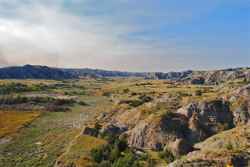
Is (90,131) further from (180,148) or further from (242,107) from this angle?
(242,107)

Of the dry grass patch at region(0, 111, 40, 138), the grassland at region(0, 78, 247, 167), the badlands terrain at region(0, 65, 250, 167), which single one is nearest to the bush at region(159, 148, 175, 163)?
the badlands terrain at region(0, 65, 250, 167)

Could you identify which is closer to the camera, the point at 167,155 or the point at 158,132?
the point at 167,155

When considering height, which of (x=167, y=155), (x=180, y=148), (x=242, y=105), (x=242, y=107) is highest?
(x=242, y=105)

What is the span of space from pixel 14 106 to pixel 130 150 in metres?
83.7

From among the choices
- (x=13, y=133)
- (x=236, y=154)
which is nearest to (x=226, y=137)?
(x=236, y=154)

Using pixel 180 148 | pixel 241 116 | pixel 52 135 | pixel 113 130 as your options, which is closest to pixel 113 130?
pixel 113 130

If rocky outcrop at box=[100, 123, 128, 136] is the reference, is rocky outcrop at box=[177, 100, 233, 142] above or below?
above

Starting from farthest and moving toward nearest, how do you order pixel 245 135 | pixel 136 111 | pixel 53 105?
1. pixel 53 105
2. pixel 136 111
3. pixel 245 135

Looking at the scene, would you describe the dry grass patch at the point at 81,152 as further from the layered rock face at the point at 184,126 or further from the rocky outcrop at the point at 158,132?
the layered rock face at the point at 184,126

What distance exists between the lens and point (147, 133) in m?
47.8

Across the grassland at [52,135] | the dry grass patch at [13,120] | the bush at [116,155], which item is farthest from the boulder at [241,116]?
the dry grass patch at [13,120]

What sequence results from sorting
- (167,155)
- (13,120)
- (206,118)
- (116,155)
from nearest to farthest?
(167,155), (116,155), (206,118), (13,120)

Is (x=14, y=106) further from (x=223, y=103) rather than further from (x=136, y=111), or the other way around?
(x=223, y=103)

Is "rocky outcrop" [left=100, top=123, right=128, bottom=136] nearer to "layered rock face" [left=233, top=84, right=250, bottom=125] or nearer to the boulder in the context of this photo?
the boulder
